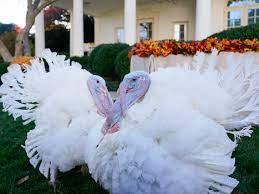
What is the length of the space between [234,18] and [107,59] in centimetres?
606

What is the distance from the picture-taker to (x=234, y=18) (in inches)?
547

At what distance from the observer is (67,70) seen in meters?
2.96

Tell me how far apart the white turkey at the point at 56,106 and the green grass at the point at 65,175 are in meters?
0.15

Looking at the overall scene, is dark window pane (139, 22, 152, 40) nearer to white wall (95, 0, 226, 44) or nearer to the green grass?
white wall (95, 0, 226, 44)

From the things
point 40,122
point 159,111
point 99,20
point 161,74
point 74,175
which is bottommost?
point 74,175

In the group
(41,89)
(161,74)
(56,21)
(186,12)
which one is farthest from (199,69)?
(56,21)

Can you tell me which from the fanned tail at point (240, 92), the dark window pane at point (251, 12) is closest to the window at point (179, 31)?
the dark window pane at point (251, 12)

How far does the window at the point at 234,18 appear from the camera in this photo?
542 inches

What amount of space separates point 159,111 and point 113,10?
1571 cm

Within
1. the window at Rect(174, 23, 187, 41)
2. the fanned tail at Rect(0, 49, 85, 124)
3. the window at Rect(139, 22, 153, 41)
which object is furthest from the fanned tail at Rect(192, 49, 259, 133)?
the window at Rect(139, 22, 153, 41)

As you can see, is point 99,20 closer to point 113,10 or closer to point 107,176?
point 113,10

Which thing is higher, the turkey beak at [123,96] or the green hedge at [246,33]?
the green hedge at [246,33]

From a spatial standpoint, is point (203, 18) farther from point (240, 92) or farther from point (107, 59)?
point (240, 92)

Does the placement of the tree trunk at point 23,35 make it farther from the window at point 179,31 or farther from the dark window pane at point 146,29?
the window at point 179,31
